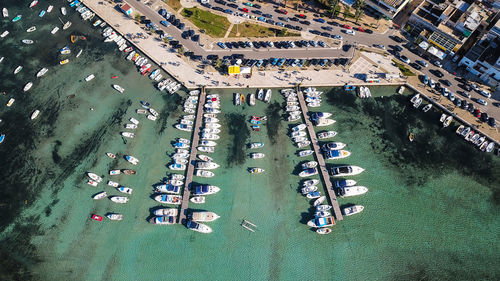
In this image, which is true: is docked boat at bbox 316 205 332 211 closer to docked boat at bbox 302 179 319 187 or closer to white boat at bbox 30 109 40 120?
docked boat at bbox 302 179 319 187

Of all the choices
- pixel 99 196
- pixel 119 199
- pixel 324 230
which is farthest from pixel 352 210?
Result: pixel 99 196

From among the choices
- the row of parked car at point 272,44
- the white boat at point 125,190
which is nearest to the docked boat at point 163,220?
the white boat at point 125,190

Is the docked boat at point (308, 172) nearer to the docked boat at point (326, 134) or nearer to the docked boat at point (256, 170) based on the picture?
the docked boat at point (326, 134)

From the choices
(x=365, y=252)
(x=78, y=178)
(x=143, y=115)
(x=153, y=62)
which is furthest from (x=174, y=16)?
(x=365, y=252)

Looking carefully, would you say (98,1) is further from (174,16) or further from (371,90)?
(371,90)

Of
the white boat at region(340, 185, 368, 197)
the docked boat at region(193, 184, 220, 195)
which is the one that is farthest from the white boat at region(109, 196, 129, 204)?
the white boat at region(340, 185, 368, 197)

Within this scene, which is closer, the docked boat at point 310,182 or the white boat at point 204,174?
the docked boat at point 310,182
